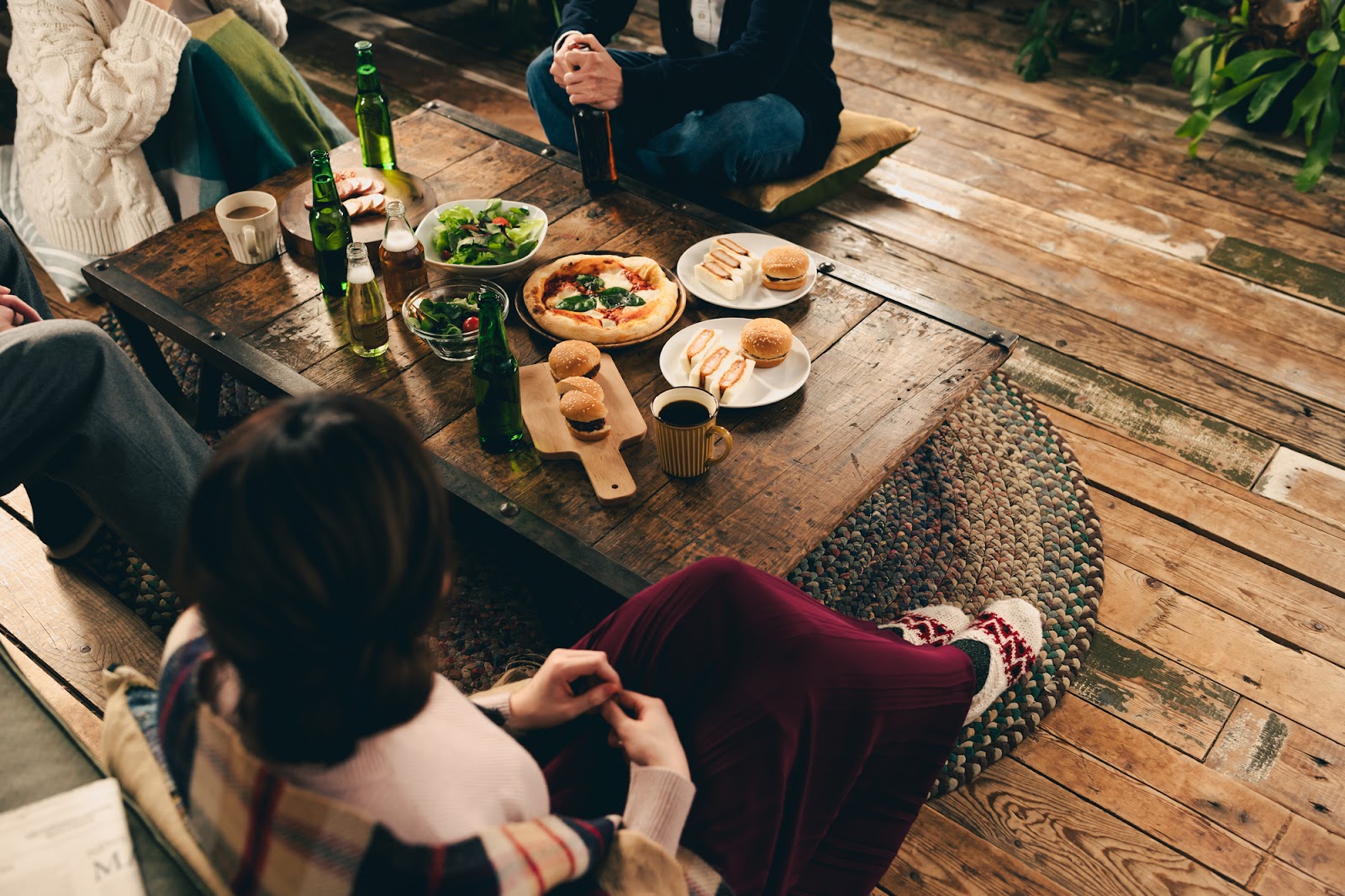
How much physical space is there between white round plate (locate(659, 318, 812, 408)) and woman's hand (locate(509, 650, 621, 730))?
23.3 inches

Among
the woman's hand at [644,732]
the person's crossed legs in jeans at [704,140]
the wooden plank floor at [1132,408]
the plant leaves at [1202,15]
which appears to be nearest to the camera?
the woman's hand at [644,732]

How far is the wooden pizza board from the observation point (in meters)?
1.47

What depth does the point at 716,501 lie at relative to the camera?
1466 mm

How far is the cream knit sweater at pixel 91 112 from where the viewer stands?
2.20 meters


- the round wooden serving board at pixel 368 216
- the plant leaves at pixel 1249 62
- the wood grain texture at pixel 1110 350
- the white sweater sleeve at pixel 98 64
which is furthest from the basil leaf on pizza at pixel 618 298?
the plant leaves at pixel 1249 62

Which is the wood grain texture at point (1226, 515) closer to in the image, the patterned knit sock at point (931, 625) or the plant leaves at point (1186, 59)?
the patterned knit sock at point (931, 625)

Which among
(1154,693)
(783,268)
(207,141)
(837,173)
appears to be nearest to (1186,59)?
(837,173)

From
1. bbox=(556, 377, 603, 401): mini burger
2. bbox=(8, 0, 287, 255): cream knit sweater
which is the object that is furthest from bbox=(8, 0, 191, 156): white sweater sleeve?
bbox=(556, 377, 603, 401): mini burger

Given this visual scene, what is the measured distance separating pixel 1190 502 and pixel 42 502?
2205 millimetres

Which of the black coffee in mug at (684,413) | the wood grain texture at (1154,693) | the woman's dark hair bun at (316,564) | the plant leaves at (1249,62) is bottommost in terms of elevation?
the wood grain texture at (1154,693)

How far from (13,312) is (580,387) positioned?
0.97m

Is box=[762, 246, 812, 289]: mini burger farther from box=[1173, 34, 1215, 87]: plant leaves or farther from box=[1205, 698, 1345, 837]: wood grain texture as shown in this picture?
box=[1173, 34, 1215, 87]: plant leaves

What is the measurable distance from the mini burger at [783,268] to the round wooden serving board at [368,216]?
0.69 metres

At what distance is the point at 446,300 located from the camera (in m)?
1.74
